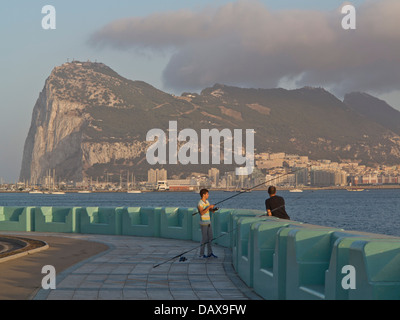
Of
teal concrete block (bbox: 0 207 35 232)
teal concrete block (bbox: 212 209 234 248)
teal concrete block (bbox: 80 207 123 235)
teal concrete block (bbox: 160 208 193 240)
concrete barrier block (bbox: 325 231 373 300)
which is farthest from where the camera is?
teal concrete block (bbox: 0 207 35 232)

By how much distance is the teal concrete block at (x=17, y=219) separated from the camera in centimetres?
2944

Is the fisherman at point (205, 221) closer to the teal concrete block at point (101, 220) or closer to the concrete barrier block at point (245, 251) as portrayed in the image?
the concrete barrier block at point (245, 251)

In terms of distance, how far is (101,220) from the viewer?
91.9ft

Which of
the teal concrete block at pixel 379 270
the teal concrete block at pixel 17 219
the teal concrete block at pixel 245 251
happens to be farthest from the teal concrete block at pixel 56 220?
the teal concrete block at pixel 379 270

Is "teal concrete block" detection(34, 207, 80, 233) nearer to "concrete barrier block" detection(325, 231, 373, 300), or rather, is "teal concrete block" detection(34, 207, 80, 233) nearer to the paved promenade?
the paved promenade

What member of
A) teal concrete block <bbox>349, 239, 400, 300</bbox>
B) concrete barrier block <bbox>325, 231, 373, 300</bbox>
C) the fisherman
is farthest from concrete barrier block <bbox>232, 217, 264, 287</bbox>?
teal concrete block <bbox>349, 239, 400, 300</bbox>

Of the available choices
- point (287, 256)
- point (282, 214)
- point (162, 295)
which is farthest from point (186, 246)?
point (287, 256)

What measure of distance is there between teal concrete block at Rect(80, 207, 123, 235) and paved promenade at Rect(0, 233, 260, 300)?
6.54m

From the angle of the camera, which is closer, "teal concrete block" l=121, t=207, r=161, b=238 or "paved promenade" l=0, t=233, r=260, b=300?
"paved promenade" l=0, t=233, r=260, b=300

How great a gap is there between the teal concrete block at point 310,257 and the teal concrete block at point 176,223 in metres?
14.4

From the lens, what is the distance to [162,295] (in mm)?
11234

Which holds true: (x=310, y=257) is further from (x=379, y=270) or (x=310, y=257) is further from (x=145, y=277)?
(x=145, y=277)

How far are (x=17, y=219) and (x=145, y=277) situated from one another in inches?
702

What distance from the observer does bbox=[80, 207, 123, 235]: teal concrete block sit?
1061 inches
